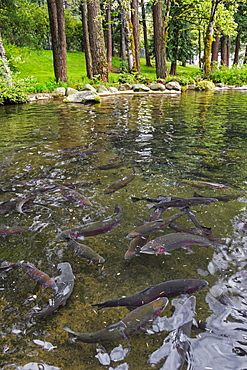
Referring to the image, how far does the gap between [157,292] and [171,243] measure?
1.86ft

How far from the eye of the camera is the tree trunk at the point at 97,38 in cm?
1557

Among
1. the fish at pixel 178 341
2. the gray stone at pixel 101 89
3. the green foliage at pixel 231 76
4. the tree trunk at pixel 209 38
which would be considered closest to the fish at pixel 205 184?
the fish at pixel 178 341

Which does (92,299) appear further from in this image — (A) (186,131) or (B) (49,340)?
(A) (186,131)

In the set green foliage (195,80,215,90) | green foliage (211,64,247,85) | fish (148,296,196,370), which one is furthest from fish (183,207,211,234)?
green foliage (211,64,247,85)

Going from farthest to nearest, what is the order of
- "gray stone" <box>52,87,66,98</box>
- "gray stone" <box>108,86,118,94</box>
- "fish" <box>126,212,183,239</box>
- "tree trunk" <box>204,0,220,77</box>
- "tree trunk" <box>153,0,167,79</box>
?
"tree trunk" <box>204,0,220,77</box>, "tree trunk" <box>153,0,167,79</box>, "gray stone" <box>108,86,118,94</box>, "gray stone" <box>52,87,66,98</box>, "fish" <box>126,212,183,239</box>

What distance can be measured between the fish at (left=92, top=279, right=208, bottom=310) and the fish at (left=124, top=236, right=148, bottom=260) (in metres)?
0.56

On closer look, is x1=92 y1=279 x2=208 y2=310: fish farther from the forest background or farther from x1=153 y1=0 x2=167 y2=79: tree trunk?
x1=153 y1=0 x2=167 y2=79: tree trunk

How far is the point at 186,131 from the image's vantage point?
7.00 m

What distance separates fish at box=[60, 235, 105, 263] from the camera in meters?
2.29

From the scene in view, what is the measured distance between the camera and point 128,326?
1.58m

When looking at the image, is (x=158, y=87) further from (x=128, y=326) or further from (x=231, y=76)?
(x=128, y=326)

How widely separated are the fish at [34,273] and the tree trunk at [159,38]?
19964 mm

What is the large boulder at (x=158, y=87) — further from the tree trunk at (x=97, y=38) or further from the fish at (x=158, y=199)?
the fish at (x=158, y=199)

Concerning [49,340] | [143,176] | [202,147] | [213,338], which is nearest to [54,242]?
[49,340]
